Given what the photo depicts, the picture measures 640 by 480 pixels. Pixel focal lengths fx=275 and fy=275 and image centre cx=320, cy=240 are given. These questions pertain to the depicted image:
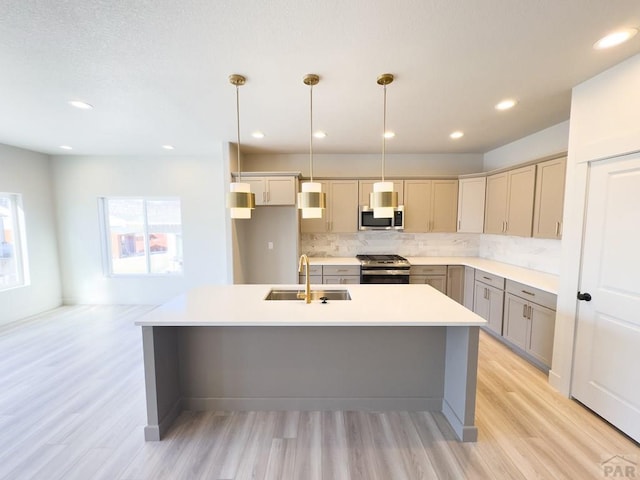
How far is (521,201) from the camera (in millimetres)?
3305

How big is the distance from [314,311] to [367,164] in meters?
3.21

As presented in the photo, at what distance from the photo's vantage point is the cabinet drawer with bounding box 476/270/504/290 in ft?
10.8

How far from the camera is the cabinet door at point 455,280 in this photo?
4.03 m

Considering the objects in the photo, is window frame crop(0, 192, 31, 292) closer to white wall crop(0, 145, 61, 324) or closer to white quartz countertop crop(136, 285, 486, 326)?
white wall crop(0, 145, 61, 324)

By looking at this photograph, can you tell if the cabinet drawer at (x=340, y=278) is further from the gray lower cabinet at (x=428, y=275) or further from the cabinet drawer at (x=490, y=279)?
the cabinet drawer at (x=490, y=279)

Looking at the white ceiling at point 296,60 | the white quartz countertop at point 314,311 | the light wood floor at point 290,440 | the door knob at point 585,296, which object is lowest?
the light wood floor at point 290,440

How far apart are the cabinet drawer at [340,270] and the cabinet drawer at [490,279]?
162cm

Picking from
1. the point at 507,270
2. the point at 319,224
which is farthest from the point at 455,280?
the point at 319,224

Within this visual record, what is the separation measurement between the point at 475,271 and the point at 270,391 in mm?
3102

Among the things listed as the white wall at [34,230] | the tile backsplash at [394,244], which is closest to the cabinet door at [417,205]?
the tile backsplash at [394,244]

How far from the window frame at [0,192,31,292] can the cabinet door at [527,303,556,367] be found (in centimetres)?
686

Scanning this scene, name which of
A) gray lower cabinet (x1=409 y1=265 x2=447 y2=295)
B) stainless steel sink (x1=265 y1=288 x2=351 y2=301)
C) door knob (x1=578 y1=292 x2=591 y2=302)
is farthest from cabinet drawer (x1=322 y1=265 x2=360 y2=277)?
door knob (x1=578 y1=292 x2=591 y2=302)

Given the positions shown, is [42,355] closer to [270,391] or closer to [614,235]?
[270,391]

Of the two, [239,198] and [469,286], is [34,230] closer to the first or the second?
[239,198]
